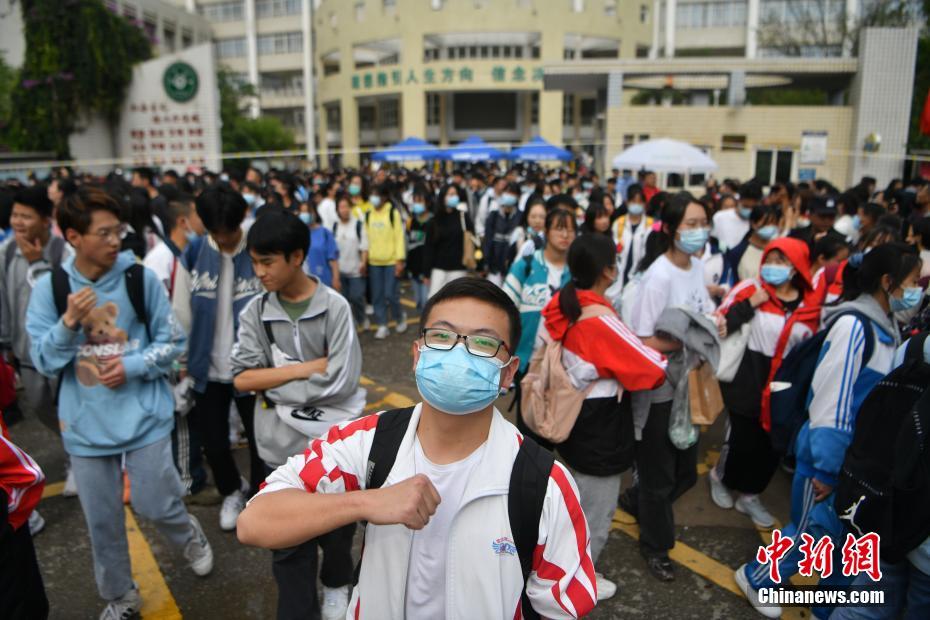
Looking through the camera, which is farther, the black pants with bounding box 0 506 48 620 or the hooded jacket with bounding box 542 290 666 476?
the hooded jacket with bounding box 542 290 666 476

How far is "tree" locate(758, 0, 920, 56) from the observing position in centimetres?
2884

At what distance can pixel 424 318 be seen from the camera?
1604mm

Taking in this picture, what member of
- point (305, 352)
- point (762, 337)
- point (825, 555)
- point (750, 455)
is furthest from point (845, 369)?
point (305, 352)

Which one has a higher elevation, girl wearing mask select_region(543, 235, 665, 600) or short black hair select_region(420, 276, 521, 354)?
short black hair select_region(420, 276, 521, 354)

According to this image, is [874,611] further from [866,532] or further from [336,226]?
[336,226]

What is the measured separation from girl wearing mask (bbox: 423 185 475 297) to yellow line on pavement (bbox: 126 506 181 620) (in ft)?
13.4

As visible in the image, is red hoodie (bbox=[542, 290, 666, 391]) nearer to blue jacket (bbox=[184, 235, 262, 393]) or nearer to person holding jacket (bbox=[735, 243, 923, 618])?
person holding jacket (bbox=[735, 243, 923, 618])

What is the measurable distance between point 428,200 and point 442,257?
5.50ft

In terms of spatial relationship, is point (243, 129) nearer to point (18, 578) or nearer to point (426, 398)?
point (18, 578)

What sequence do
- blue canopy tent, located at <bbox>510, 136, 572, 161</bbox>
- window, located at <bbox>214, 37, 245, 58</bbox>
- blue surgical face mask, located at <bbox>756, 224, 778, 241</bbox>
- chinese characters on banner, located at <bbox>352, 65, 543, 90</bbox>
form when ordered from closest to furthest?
blue surgical face mask, located at <bbox>756, 224, 778, 241</bbox> < blue canopy tent, located at <bbox>510, 136, 572, 161</bbox> < chinese characters on banner, located at <bbox>352, 65, 543, 90</bbox> < window, located at <bbox>214, 37, 245, 58</bbox>

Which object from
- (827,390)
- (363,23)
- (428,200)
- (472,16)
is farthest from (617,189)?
(363,23)

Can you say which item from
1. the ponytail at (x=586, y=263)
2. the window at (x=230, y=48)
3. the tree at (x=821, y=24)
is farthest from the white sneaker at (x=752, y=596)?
the window at (x=230, y=48)

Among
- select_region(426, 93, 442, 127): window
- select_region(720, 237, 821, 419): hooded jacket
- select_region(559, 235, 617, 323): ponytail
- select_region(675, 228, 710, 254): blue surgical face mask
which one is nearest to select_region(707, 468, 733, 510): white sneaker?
select_region(720, 237, 821, 419): hooded jacket

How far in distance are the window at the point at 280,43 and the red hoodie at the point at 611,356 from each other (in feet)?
188
